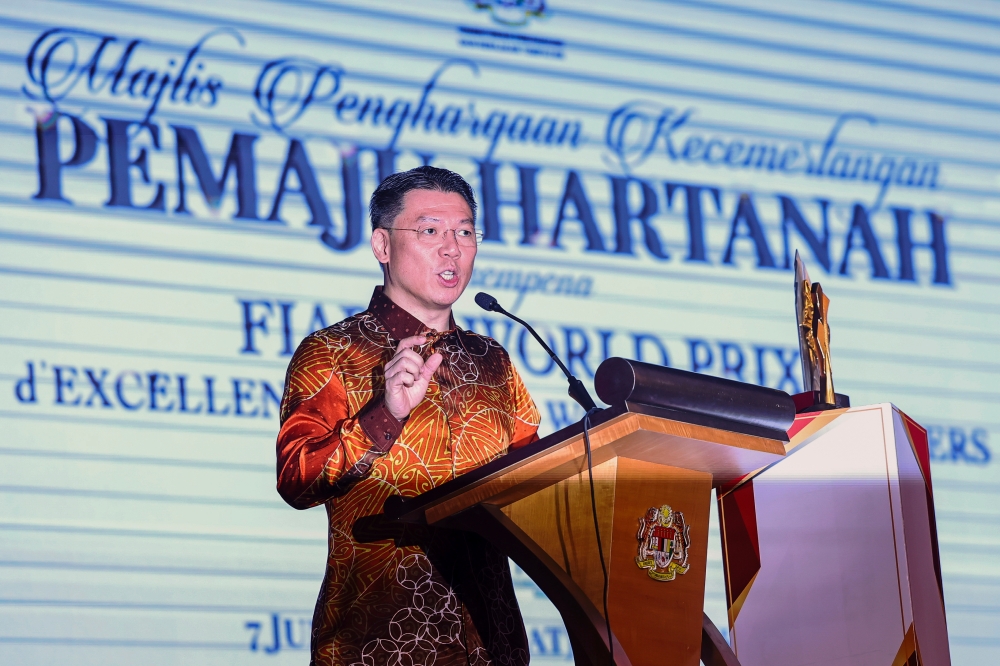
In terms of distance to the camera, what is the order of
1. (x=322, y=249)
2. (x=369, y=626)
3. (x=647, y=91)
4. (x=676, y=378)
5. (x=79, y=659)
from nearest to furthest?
1. (x=676, y=378)
2. (x=369, y=626)
3. (x=79, y=659)
4. (x=322, y=249)
5. (x=647, y=91)

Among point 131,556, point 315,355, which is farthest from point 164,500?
point 315,355

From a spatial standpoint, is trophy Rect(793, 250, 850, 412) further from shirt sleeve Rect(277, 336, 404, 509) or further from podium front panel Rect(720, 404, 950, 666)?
shirt sleeve Rect(277, 336, 404, 509)

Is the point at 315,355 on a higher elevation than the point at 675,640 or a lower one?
higher

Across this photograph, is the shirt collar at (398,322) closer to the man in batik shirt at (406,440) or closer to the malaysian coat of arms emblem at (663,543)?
the man in batik shirt at (406,440)

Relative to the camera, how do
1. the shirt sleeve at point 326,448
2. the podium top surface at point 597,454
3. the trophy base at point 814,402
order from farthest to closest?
1. the trophy base at point 814,402
2. the shirt sleeve at point 326,448
3. the podium top surface at point 597,454

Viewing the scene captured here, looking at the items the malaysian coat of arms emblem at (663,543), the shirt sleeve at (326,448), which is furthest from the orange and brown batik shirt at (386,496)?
the malaysian coat of arms emblem at (663,543)

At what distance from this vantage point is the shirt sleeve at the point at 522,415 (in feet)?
7.38

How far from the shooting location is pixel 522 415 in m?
2.28

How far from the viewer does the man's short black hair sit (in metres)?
2.29

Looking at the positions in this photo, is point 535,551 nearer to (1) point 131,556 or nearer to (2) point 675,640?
(2) point 675,640

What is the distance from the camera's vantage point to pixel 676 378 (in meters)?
1.63

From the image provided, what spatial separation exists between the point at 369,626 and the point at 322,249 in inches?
73.8

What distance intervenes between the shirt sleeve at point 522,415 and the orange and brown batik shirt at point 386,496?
48 mm

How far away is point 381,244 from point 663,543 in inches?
34.6
